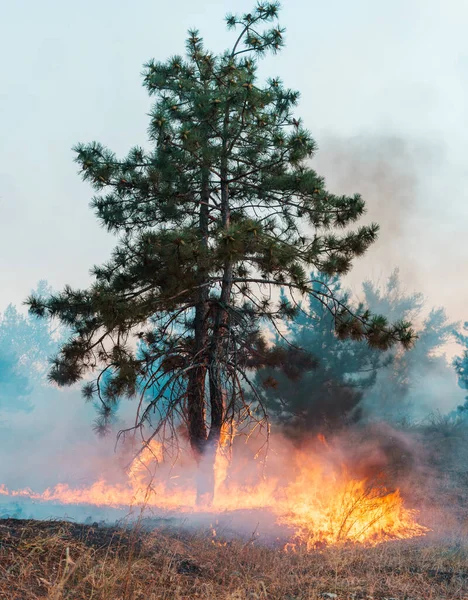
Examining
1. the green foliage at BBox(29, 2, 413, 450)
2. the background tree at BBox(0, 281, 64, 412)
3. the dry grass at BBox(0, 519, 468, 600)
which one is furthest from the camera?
the background tree at BBox(0, 281, 64, 412)

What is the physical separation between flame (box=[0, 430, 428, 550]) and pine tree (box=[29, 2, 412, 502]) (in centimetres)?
167

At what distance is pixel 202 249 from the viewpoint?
10781mm

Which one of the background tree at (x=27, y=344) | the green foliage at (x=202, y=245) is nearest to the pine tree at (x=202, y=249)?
the green foliage at (x=202, y=245)

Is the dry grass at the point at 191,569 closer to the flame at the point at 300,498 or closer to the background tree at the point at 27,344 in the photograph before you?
the flame at the point at 300,498

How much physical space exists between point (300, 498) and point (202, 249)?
28.0 feet

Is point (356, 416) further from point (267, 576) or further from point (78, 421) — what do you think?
point (78, 421)

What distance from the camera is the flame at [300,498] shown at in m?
12.3

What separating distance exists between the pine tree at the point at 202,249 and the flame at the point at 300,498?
5.47ft

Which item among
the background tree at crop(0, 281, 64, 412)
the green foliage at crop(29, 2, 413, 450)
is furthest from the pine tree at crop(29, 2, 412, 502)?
the background tree at crop(0, 281, 64, 412)

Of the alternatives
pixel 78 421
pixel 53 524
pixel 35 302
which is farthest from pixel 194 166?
pixel 78 421

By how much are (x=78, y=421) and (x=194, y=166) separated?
2950 centimetres

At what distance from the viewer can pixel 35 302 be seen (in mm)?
12680

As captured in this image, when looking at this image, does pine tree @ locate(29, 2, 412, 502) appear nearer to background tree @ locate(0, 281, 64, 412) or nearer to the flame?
the flame

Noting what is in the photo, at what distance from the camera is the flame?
1234cm
